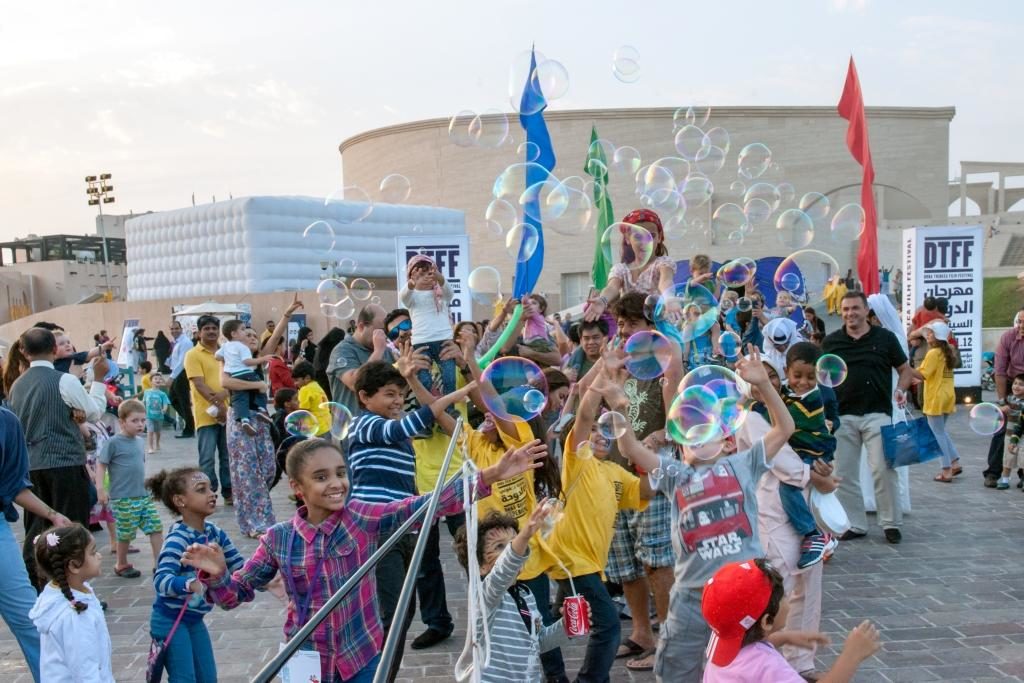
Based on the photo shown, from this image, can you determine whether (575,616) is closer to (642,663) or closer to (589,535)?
(589,535)

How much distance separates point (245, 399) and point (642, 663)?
4528 mm

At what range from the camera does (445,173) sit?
44531 mm

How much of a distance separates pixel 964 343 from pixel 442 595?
10070 millimetres

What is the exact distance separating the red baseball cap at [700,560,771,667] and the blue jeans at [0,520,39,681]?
3154mm

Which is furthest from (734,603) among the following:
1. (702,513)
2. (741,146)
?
(741,146)

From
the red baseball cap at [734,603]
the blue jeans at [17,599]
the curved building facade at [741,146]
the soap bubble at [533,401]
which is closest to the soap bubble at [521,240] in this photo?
the soap bubble at [533,401]

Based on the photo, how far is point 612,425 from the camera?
149 inches

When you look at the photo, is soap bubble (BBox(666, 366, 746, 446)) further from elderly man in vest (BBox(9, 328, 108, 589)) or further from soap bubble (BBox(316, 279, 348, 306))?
soap bubble (BBox(316, 279, 348, 306))

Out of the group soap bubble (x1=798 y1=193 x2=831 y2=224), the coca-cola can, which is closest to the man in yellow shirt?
the coca-cola can

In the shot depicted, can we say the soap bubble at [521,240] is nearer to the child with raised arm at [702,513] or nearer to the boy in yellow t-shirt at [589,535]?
the boy in yellow t-shirt at [589,535]

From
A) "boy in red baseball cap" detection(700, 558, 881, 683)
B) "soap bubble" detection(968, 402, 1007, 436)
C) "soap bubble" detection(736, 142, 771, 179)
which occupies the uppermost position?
→ "soap bubble" detection(736, 142, 771, 179)

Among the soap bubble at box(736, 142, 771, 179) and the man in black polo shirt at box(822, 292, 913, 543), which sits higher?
the soap bubble at box(736, 142, 771, 179)

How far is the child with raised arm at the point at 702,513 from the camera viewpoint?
3387mm

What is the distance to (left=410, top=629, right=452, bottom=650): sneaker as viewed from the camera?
16.4 ft
